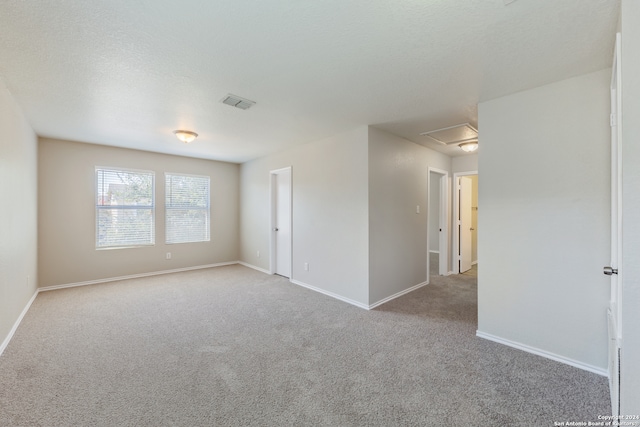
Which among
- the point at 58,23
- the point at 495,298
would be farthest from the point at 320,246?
the point at 58,23

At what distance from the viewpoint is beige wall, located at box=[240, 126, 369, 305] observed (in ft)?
12.0

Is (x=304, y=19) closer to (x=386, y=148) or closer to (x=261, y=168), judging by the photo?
(x=386, y=148)

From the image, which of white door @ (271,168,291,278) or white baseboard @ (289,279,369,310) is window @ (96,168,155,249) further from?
white baseboard @ (289,279,369,310)

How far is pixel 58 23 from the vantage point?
1.64m

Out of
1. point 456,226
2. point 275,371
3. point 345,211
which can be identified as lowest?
point 275,371

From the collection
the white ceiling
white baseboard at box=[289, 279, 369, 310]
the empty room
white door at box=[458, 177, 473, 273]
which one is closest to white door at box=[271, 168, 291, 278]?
white baseboard at box=[289, 279, 369, 310]

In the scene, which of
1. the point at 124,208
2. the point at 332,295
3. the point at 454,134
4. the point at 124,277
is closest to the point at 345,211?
the point at 332,295

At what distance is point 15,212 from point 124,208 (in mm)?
2142

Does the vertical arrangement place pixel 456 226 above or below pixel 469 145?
below

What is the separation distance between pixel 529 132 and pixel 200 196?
589 cm

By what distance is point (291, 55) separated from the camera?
1.99m

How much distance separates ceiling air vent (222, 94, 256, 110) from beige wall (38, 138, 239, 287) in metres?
3.40

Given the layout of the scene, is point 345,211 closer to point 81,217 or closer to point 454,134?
point 454,134

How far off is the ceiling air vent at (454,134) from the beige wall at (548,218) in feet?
2.80
